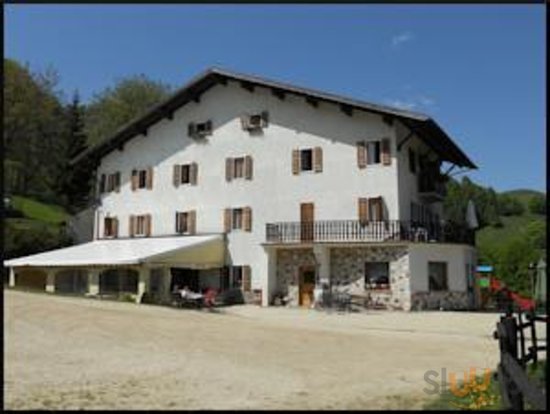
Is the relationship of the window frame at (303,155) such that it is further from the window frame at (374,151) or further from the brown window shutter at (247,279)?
the brown window shutter at (247,279)

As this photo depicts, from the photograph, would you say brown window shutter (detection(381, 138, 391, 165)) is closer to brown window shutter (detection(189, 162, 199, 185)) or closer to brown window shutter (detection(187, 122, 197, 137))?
brown window shutter (detection(189, 162, 199, 185))

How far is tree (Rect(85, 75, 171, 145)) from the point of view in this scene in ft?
175

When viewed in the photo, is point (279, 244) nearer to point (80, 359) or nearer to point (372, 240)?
point (372, 240)

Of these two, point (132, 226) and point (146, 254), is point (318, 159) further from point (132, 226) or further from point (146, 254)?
point (132, 226)

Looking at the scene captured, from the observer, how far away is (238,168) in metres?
34.5

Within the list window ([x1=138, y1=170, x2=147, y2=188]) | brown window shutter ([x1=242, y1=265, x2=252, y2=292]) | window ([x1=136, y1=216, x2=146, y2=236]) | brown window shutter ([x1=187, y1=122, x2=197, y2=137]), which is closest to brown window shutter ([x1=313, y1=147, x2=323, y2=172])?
brown window shutter ([x1=242, y1=265, x2=252, y2=292])

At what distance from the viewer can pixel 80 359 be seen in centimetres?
1248

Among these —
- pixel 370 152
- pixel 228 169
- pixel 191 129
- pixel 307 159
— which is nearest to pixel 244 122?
pixel 228 169

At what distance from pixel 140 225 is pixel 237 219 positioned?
6.52m

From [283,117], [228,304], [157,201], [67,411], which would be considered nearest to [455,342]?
[67,411]

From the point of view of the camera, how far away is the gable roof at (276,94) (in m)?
30.4

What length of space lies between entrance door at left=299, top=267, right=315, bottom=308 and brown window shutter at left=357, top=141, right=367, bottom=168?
17.6ft

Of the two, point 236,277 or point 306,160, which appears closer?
point 306,160

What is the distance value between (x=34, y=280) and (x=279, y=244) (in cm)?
1509
